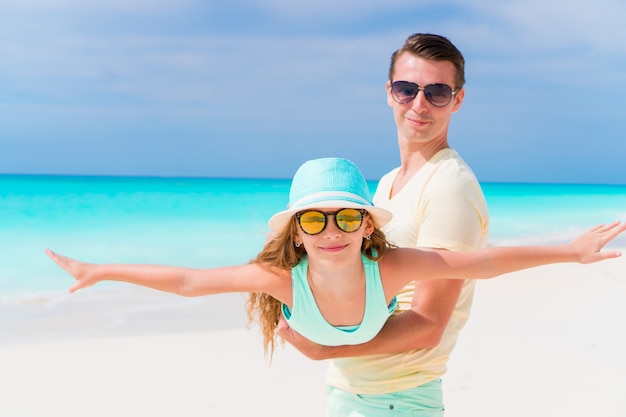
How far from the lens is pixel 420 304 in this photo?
277cm

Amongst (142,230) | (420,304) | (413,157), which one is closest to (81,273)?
(420,304)

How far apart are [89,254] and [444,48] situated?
18.5 meters

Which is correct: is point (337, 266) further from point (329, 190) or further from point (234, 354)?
point (234, 354)

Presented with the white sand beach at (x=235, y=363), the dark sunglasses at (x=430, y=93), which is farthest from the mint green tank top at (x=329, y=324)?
the white sand beach at (x=235, y=363)

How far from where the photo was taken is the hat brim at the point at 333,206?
2.65 m

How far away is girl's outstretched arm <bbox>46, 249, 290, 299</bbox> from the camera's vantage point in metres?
2.72

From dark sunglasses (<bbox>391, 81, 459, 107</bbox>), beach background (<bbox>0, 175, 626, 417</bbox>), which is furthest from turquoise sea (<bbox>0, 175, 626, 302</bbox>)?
dark sunglasses (<bbox>391, 81, 459, 107</bbox>)

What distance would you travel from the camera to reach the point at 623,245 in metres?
19.2

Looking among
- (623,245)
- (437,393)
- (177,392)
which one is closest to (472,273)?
(437,393)

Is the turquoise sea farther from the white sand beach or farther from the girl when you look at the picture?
the girl

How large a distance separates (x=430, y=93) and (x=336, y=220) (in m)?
0.82

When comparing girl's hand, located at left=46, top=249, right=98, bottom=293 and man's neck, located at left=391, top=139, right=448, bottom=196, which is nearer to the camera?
girl's hand, located at left=46, top=249, right=98, bottom=293

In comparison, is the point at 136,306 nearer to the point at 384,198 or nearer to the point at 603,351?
the point at 603,351

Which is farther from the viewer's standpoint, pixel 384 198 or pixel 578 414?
pixel 578 414
